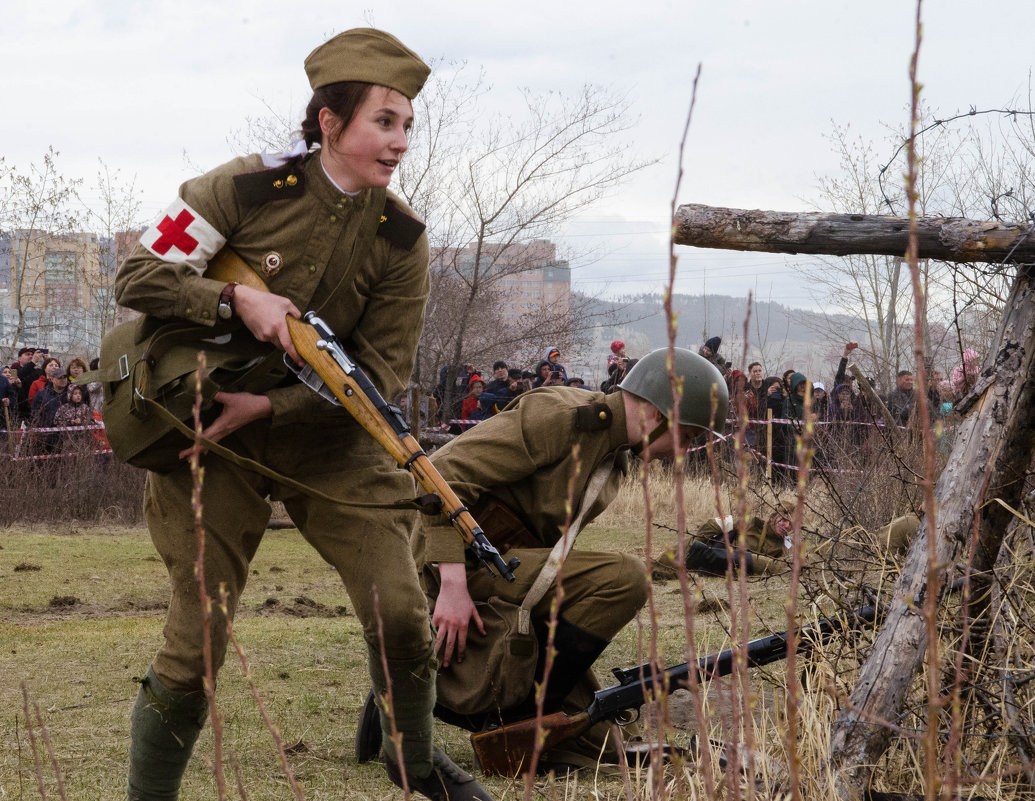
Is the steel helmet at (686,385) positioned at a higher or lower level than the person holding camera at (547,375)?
higher

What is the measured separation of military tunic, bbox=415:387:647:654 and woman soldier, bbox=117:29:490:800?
811 mm

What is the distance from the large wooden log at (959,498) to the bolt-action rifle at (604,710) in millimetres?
794

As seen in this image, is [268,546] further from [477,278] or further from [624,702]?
[477,278]

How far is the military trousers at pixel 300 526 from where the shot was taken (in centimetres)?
302

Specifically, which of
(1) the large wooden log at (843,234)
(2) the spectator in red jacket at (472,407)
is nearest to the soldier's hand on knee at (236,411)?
(1) the large wooden log at (843,234)

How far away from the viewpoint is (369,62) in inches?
120

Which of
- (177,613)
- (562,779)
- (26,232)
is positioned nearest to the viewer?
(177,613)

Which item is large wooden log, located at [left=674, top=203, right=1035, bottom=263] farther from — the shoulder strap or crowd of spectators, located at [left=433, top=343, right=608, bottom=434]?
crowd of spectators, located at [left=433, top=343, right=608, bottom=434]

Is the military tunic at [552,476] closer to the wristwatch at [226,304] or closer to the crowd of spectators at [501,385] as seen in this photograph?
the wristwatch at [226,304]

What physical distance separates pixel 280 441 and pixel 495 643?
1.28 metres

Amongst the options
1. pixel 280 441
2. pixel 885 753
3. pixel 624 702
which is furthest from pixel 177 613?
pixel 885 753

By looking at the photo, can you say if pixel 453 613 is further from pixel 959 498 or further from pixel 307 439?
pixel 959 498

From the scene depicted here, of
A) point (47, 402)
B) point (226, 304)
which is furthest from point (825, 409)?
point (226, 304)

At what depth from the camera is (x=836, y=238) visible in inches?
123
